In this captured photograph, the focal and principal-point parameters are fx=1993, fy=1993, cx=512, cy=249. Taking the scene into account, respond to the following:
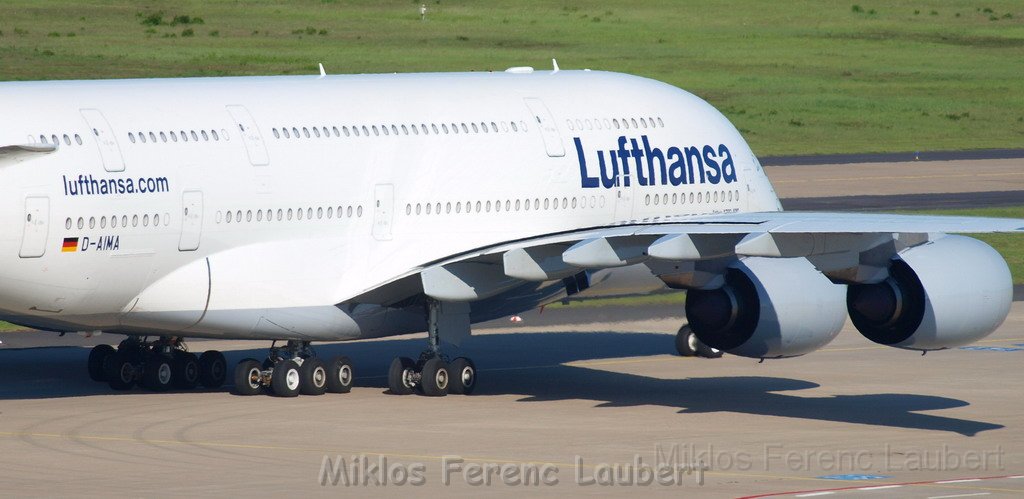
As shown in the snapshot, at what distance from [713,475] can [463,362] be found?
8113mm

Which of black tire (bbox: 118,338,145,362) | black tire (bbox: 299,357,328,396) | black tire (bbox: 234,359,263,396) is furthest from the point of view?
black tire (bbox: 118,338,145,362)

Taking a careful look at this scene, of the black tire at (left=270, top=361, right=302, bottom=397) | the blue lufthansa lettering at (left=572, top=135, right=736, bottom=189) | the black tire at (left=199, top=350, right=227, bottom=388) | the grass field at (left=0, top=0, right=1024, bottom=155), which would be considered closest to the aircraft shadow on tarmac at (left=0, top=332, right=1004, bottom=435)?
the black tire at (left=199, top=350, right=227, bottom=388)

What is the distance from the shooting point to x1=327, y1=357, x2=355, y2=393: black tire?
30703mm

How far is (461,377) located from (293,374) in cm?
258

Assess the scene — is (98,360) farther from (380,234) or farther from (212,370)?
(380,234)

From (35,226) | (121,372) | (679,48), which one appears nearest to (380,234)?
(121,372)

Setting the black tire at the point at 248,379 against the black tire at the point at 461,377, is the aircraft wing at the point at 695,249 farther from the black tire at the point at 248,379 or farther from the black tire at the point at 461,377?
the black tire at the point at 248,379

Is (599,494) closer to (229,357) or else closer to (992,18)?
(229,357)

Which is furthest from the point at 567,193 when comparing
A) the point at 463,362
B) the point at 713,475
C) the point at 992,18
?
the point at 992,18

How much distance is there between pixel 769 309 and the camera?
28703mm

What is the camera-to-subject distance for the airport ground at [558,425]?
75.6 feet

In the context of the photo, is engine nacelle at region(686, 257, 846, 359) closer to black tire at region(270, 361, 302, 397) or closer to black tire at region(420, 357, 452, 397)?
black tire at region(420, 357, 452, 397)

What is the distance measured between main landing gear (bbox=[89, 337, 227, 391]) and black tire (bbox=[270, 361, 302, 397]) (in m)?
1.89

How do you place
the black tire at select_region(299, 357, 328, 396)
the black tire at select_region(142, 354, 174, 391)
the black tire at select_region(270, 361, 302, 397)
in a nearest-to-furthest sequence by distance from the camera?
the black tire at select_region(270, 361, 302, 397), the black tire at select_region(299, 357, 328, 396), the black tire at select_region(142, 354, 174, 391)
